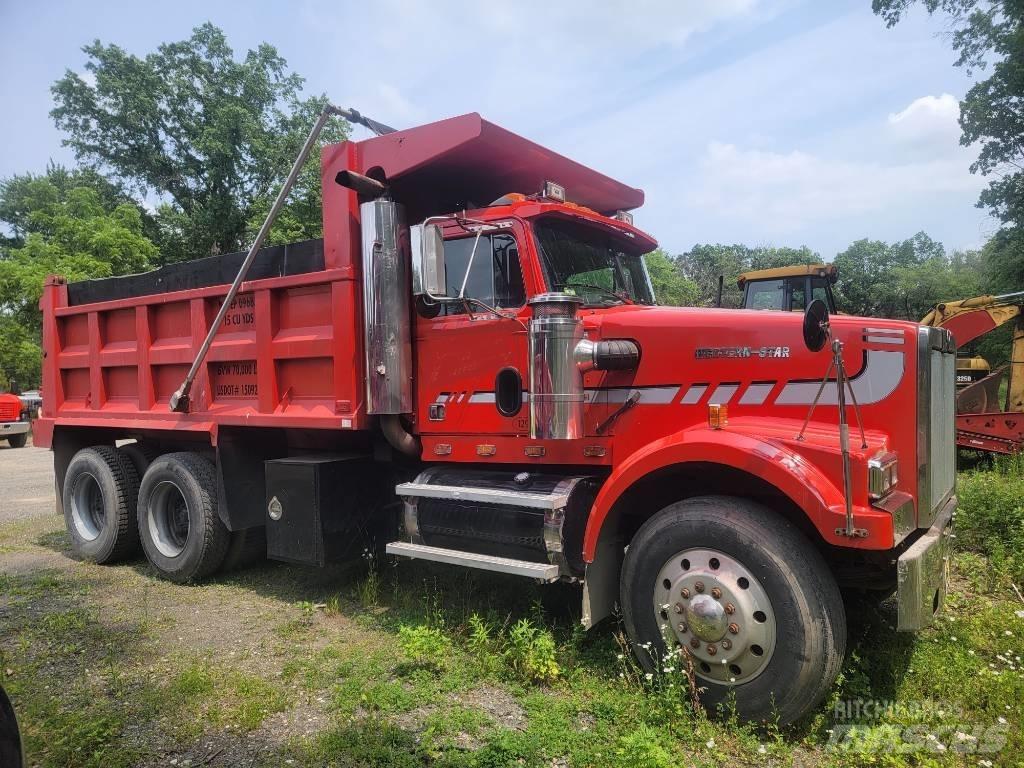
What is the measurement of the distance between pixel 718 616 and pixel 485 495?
1.51 metres

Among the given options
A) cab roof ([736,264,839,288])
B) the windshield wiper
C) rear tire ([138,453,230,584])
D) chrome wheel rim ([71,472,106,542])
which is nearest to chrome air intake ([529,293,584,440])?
the windshield wiper

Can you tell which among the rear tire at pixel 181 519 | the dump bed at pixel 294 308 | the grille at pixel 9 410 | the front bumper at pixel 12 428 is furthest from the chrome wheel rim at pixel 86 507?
the grille at pixel 9 410

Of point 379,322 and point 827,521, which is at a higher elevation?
point 379,322

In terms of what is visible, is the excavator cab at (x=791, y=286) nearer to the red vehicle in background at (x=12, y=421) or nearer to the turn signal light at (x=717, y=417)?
the turn signal light at (x=717, y=417)

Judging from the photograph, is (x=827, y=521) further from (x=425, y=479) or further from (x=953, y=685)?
(x=425, y=479)

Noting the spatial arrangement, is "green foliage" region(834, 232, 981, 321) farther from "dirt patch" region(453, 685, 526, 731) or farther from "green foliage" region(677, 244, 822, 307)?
"dirt patch" region(453, 685, 526, 731)

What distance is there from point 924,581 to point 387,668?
2829 mm

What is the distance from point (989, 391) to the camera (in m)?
9.65

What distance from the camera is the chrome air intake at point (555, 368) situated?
3.76 meters

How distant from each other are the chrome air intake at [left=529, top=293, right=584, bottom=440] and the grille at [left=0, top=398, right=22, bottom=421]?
2065 cm

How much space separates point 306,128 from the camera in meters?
30.1

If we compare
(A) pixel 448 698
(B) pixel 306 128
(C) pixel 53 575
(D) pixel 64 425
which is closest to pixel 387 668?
(A) pixel 448 698

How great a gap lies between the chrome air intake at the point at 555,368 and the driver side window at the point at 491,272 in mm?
531

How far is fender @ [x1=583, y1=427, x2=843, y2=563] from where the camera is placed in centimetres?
306
